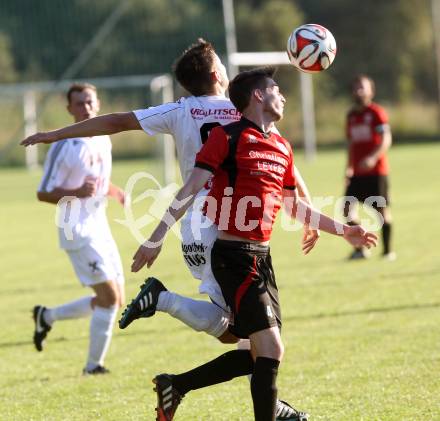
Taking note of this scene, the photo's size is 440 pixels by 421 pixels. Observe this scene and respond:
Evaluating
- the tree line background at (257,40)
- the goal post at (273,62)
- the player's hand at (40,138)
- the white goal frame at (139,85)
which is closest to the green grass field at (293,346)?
the player's hand at (40,138)

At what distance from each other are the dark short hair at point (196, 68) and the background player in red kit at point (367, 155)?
287 inches

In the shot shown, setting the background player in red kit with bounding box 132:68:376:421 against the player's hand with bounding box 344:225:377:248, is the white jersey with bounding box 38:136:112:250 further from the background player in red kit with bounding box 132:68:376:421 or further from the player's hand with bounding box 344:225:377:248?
the player's hand with bounding box 344:225:377:248

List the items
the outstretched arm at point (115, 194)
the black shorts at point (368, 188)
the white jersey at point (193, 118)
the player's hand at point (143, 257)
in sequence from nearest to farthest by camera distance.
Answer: the player's hand at point (143, 257)
the white jersey at point (193, 118)
the outstretched arm at point (115, 194)
the black shorts at point (368, 188)

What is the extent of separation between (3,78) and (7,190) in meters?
3.54

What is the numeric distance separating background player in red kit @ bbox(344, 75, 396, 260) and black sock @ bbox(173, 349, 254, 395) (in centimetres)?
744

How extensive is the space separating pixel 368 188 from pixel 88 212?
6130 mm

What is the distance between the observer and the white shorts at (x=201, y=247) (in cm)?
521

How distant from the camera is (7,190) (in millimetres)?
28891

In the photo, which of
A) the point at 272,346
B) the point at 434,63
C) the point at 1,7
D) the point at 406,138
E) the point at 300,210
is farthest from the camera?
the point at 434,63

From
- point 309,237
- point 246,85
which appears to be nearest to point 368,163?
point 309,237

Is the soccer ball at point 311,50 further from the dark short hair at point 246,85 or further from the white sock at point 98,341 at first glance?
the white sock at point 98,341

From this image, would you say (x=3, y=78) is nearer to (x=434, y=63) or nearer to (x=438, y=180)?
(x=438, y=180)

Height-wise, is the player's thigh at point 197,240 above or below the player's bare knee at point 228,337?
above

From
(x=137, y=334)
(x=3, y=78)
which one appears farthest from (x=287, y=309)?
A: (x=3, y=78)
